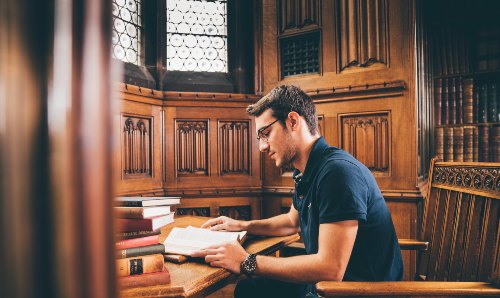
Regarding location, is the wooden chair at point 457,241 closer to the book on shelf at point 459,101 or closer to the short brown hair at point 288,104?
the short brown hair at point 288,104

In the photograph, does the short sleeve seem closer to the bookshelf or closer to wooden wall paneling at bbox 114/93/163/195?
wooden wall paneling at bbox 114/93/163/195

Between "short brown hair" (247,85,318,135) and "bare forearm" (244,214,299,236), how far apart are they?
442 mm

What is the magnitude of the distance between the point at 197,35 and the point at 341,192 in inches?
99.8

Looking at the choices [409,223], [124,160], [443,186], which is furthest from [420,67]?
[124,160]

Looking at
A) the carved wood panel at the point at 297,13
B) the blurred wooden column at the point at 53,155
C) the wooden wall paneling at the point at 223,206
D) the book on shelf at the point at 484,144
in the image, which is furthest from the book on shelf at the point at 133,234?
the book on shelf at the point at 484,144

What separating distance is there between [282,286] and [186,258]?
60 cm

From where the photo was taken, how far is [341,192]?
127 cm

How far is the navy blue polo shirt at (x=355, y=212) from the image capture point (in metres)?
1.26

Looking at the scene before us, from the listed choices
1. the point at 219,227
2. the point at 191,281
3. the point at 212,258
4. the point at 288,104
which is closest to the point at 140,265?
the point at 191,281

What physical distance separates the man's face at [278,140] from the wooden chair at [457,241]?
2.18ft

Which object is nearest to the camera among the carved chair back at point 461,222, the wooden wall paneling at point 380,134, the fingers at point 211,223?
the carved chair back at point 461,222

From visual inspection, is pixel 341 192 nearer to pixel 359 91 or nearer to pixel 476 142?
pixel 359 91

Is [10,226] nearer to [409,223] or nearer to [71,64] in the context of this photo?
Result: [71,64]

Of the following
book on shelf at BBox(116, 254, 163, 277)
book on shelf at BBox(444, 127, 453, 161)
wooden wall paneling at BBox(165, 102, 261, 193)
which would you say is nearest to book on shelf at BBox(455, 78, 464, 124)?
book on shelf at BBox(444, 127, 453, 161)
